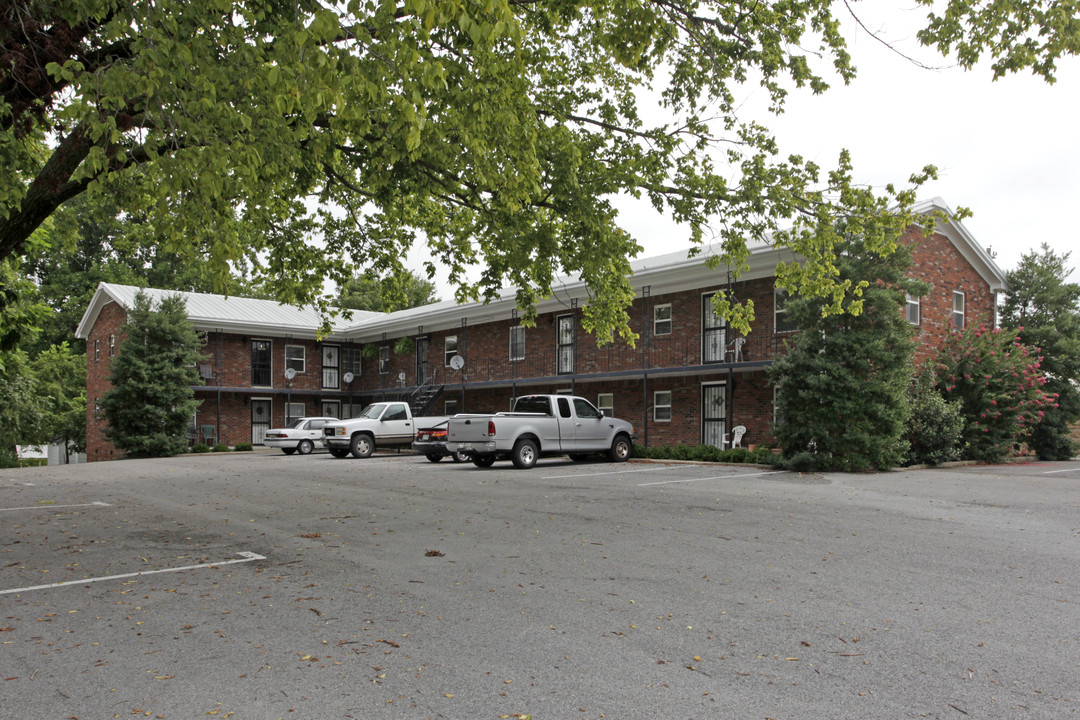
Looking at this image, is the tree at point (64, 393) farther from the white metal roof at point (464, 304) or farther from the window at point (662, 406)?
the window at point (662, 406)

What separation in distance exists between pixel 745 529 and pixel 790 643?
432cm

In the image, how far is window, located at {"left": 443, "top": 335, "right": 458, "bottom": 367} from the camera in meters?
33.7

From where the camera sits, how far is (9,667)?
14.2 ft

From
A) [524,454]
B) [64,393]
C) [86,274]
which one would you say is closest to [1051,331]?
[524,454]

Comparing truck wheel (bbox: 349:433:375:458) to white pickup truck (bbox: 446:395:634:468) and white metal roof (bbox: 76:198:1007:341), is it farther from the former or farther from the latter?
white pickup truck (bbox: 446:395:634:468)

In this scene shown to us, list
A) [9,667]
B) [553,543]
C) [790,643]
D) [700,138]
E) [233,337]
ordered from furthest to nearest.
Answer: [233,337]
[700,138]
[553,543]
[790,643]
[9,667]

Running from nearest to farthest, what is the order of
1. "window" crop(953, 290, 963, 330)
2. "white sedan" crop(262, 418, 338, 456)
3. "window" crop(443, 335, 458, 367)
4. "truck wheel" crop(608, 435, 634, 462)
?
"truck wheel" crop(608, 435, 634, 462) → "window" crop(953, 290, 963, 330) → "white sedan" crop(262, 418, 338, 456) → "window" crop(443, 335, 458, 367)

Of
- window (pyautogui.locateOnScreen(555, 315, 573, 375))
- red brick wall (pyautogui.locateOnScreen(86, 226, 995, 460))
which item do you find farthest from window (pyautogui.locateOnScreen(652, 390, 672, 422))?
window (pyautogui.locateOnScreen(555, 315, 573, 375))

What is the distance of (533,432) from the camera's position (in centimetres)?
1902

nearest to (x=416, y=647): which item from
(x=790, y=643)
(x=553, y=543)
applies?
(x=790, y=643)

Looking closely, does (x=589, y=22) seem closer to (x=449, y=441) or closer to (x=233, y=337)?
(x=449, y=441)

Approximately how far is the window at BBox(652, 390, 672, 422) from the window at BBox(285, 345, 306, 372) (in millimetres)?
19153

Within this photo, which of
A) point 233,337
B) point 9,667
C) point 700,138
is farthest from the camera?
point 233,337

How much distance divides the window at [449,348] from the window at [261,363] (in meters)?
8.67
